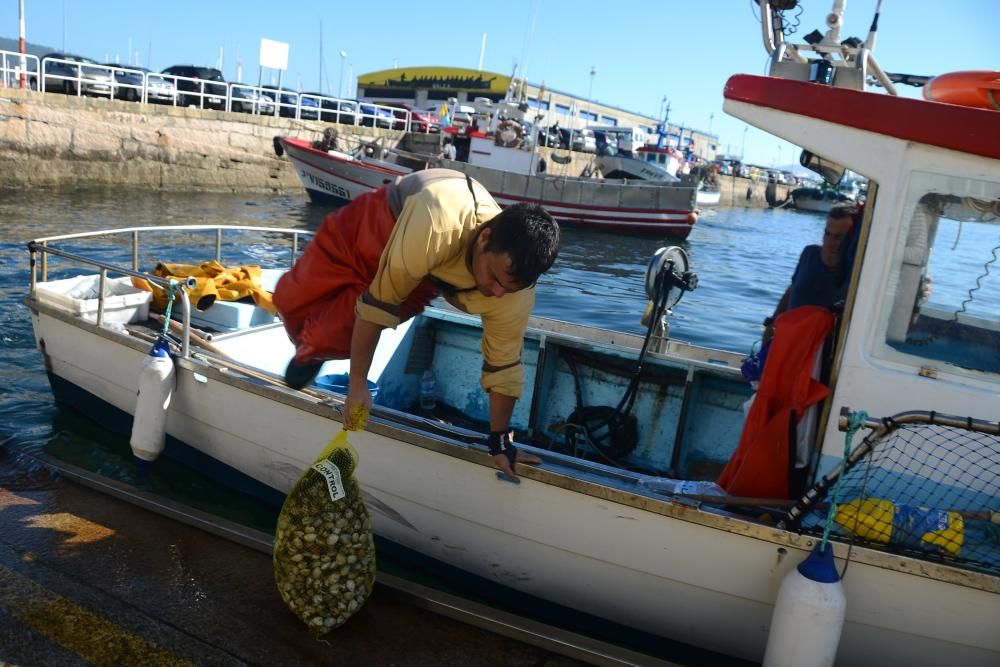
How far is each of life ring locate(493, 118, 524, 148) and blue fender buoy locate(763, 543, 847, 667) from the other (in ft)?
82.0

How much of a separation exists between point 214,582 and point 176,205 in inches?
812

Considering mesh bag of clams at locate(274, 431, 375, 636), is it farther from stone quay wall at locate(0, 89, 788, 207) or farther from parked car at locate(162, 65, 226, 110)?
parked car at locate(162, 65, 226, 110)

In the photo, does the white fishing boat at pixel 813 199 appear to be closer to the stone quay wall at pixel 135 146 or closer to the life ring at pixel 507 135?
the life ring at pixel 507 135

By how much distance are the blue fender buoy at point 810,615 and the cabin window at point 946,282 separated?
1.04 metres

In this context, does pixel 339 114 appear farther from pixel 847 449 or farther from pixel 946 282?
pixel 847 449

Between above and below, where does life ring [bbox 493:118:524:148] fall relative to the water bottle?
above

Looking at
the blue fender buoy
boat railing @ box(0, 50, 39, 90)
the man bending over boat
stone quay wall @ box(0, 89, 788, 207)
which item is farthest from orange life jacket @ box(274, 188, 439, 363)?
stone quay wall @ box(0, 89, 788, 207)

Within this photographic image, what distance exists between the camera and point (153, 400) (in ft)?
16.6

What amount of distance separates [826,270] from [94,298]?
5.25 metres

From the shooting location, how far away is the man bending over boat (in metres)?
3.04

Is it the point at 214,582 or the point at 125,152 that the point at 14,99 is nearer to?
the point at 125,152

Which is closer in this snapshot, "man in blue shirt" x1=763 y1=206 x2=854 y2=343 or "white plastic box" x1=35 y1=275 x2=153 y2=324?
"man in blue shirt" x1=763 y1=206 x2=854 y2=343

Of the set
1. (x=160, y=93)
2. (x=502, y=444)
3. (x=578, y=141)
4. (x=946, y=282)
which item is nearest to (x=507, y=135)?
(x=160, y=93)

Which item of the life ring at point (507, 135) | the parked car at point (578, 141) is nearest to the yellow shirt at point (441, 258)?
the life ring at point (507, 135)
